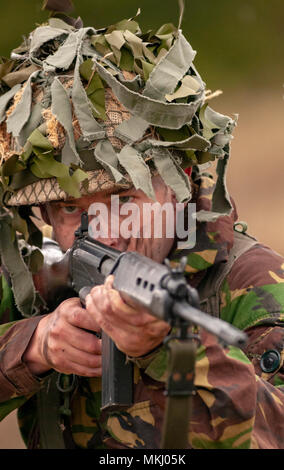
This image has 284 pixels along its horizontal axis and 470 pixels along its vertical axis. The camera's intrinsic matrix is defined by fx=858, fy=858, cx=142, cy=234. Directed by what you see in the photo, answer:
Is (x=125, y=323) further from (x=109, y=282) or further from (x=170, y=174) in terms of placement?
(x=170, y=174)

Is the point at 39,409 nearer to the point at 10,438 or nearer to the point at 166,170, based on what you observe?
the point at 166,170

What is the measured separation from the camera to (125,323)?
2238 mm

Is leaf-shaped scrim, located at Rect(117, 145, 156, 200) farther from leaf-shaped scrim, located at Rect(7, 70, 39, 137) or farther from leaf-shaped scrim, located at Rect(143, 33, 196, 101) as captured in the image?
leaf-shaped scrim, located at Rect(7, 70, 39, 137)

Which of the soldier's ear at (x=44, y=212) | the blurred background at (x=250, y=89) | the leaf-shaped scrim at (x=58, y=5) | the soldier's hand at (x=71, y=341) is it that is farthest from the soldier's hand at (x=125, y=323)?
the blurred background at (x=250, y=89)

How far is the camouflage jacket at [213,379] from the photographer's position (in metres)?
2.36

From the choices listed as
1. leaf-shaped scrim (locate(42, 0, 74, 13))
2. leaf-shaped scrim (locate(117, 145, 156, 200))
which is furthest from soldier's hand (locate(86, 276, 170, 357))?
leaf-shaped scrim (locate(42, 0, 74, 13))

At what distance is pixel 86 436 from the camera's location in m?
3.27

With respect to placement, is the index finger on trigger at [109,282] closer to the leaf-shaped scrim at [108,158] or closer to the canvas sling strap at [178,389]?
the canvas sling strap at [178,389]

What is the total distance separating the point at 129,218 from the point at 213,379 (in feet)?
2.33

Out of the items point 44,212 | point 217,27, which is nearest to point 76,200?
point 44,212

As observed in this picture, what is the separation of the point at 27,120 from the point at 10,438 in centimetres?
366

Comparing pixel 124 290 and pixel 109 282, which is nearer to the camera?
pixel 124 290

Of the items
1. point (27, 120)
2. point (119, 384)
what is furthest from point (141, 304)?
point (27, 120)
